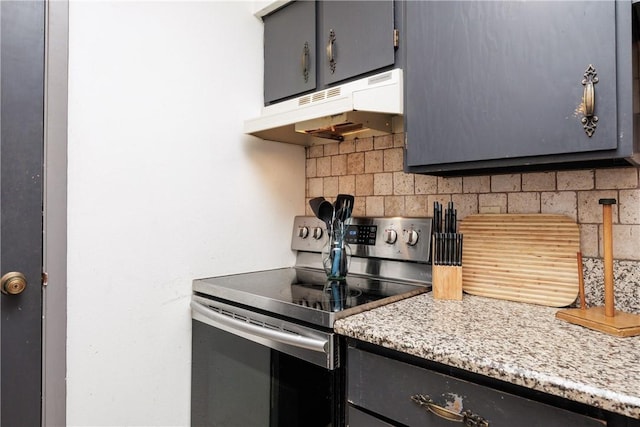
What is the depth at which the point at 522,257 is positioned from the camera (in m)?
1.26

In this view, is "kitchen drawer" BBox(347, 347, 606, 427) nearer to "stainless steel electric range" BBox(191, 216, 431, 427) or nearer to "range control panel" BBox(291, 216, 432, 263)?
"stainless steel electric range" BBox(191, 216, 431, 427)

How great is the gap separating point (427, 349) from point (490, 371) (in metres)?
0.13

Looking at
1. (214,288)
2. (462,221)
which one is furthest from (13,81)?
(462,221)

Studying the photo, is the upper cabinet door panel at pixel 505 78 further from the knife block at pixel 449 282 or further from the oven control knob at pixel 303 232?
the oven control knob at pixel 303 232

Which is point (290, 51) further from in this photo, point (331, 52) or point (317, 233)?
point (317, 233)

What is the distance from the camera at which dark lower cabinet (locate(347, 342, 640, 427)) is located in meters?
0.70

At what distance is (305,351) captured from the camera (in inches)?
42.4

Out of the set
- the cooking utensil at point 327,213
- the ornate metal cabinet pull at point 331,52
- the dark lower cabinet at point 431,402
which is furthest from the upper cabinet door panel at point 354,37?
the dark lower cabinet at point 431,402

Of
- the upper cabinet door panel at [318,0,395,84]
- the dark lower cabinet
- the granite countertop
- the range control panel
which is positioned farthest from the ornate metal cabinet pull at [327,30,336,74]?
the dark lower cabinet

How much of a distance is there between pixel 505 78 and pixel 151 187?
1.21 meters

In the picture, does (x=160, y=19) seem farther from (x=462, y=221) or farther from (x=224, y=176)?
(x=462, y=221)

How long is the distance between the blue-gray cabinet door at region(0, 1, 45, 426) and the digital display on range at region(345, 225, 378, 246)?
1.14m

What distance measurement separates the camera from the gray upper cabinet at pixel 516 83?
35.2 inches

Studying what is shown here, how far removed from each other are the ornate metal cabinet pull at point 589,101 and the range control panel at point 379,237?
25.5 inches
